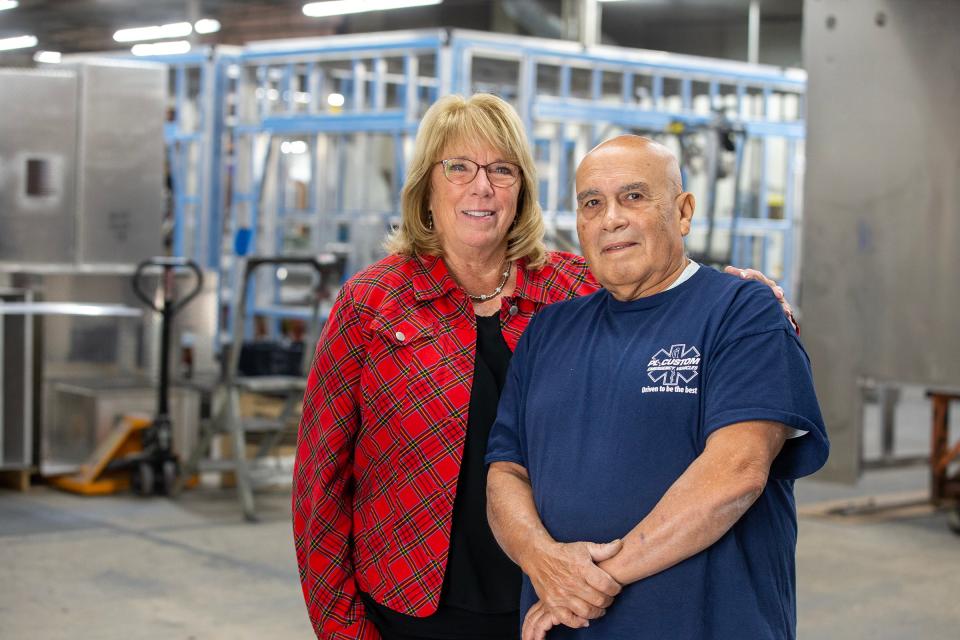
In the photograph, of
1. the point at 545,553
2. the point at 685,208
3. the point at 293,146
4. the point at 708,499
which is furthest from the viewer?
the point at 293,146

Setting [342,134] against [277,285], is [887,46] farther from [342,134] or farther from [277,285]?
[277,285]

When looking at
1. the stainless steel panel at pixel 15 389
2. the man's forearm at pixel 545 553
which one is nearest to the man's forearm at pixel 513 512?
the man's forearm at pixel 545 553

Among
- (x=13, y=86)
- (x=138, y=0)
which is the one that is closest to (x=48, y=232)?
(x=13, y=86)

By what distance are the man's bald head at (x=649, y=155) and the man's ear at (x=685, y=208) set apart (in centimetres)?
1

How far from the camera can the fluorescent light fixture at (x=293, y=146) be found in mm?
10055

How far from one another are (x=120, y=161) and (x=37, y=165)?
1.74 feet

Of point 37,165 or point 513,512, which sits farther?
point 37,165

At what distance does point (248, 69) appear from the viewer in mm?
10484

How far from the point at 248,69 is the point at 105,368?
12.1 feet

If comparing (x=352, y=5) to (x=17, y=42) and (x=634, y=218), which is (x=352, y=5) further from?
(x=634, y=218)

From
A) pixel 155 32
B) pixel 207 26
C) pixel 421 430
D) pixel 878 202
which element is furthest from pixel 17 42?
pixel 421 430

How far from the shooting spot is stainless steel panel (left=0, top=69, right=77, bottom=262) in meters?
7.77

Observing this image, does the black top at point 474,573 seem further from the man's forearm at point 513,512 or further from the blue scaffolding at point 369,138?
the blue scaffolding at point 369,138

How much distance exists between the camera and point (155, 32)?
19.5 metres
